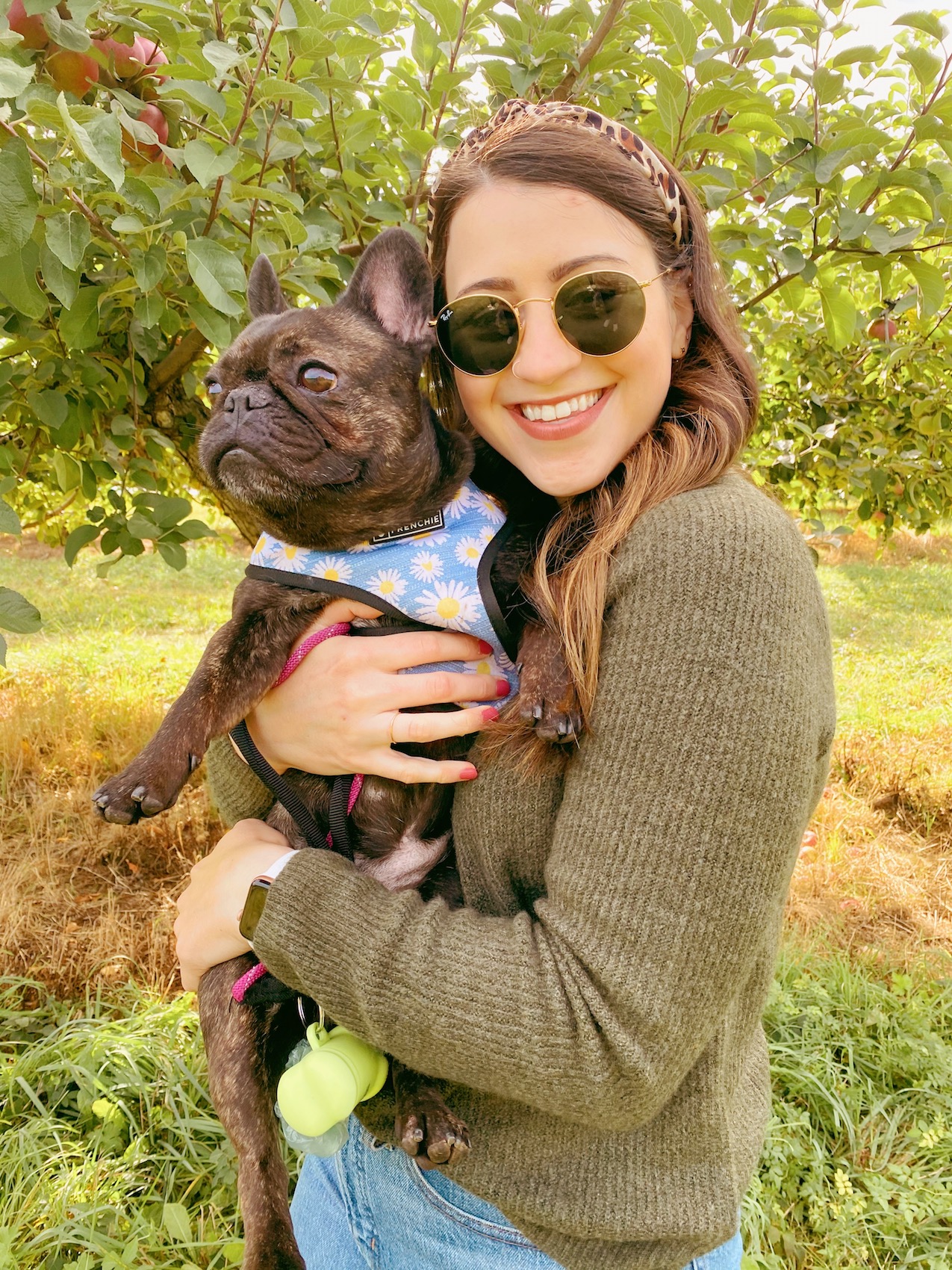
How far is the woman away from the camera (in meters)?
1.23

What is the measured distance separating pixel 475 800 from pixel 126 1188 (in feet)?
7.45

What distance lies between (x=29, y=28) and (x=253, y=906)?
5.99ft

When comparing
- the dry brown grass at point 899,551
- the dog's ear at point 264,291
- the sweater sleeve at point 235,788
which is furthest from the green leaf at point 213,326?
the dry brown grass at point 899,551

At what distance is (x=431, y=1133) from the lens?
152 cm

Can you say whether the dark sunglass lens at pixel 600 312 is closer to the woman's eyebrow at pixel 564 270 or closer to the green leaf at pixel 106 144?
the woman's eyebrow at pixel 564 270

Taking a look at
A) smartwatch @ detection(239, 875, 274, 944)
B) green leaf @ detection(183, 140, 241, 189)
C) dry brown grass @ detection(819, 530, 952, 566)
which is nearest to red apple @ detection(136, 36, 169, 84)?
green leaf @ detection(183, 140, 241, 189)

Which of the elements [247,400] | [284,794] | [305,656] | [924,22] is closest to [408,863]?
[284,794]

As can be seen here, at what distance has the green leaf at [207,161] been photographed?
65.6 inches

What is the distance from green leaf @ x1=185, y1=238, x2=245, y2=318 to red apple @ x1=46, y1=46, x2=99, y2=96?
0.52 metres

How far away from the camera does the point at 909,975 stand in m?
3.95

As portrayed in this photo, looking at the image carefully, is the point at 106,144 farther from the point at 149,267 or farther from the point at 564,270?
the point at 564,270

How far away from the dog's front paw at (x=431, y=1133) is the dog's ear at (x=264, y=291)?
187 centimetres

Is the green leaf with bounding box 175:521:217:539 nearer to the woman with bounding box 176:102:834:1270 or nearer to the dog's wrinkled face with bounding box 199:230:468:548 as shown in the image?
the dog's wrinkled face with bounding box 199:230:468:548

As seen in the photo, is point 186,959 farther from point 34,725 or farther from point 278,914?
point 34,725
